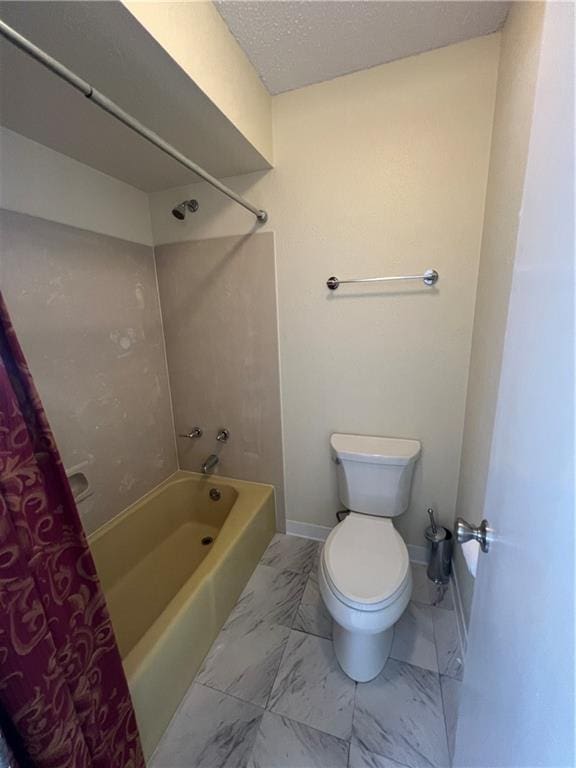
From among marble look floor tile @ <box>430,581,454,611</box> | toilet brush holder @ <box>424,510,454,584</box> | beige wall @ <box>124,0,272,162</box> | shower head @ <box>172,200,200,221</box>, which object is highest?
beige wall @ <box>124,0,272,162</box>

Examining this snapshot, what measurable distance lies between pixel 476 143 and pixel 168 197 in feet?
5.26

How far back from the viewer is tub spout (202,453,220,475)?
6.53ft

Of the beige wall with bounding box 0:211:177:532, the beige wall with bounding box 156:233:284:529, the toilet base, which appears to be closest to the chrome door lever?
the toilet base

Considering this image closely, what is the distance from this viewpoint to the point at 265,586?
1622mm

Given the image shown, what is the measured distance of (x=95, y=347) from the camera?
61.6 inches

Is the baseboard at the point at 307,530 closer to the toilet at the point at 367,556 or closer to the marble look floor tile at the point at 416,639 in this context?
the toilet at the point at 367,556

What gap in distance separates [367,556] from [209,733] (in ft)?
2.70

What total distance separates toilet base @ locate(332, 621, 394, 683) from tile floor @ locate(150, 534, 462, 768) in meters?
0.03

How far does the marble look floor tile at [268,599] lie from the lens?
1447mm

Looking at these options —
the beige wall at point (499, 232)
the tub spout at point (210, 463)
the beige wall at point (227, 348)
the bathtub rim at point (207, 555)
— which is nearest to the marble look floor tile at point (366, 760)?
the beige wall at point (499, 232)

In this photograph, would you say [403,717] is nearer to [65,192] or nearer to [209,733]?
[209,733]

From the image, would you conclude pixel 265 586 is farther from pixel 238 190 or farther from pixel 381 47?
pixel 381 47

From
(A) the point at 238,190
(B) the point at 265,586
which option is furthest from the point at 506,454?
(A) the point at 238,190

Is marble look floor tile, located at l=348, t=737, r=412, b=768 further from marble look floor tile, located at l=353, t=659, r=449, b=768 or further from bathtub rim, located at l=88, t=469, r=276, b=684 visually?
bathtub rim, located at l=88, t=469, r=276, b=684
